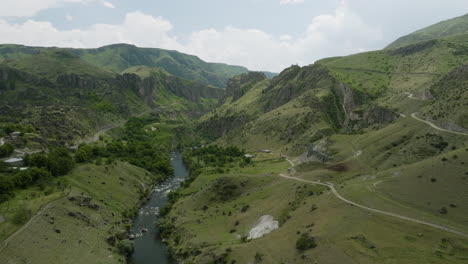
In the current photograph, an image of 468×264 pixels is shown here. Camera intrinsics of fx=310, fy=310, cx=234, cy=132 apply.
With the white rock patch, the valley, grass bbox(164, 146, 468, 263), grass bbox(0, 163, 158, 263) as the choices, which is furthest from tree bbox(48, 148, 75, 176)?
the white rock patch

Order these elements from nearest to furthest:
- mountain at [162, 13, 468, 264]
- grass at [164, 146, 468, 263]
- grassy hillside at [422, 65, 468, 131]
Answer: grass at [164, 146, 468, 263] < mountain at [162, 13, 468, 264] < grassy hillside at [422, 65, 468, 131]

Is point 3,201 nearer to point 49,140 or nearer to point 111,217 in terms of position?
point 111,217

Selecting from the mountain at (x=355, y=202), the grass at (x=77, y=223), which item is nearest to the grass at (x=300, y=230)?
the mountain at (x=355, y=202)

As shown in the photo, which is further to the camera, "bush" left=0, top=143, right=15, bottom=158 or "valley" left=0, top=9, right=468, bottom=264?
"bush" left=0, top=143, right=15, bottom=158

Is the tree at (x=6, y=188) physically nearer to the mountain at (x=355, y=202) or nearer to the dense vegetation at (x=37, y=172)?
the dense vegetation at (x=37, y=172)

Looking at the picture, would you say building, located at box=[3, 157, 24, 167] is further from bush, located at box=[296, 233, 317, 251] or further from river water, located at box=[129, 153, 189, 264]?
bush, located at box=[296, 233, 317, 251]

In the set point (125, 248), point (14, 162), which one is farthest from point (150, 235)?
point (14, 162)

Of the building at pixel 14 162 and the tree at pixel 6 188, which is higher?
the building at pixel 14 162
